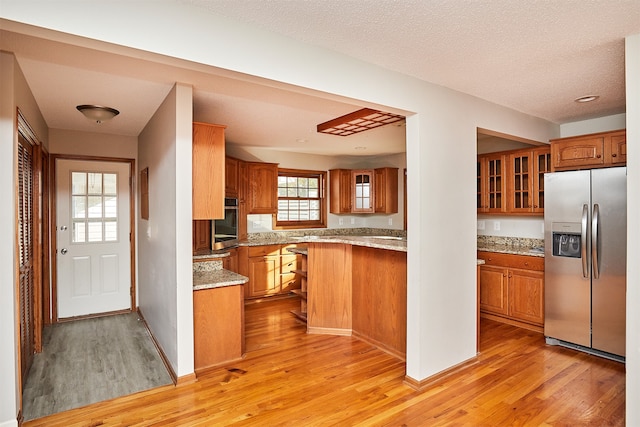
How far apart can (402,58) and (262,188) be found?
3618 millimetres

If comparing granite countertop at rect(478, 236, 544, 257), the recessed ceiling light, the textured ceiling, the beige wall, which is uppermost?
the textured ceiling

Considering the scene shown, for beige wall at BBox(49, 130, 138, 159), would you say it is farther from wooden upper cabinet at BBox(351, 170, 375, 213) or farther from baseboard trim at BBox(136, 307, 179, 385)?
wooden upper cabinet at BBox(351, 170, 375, 213)

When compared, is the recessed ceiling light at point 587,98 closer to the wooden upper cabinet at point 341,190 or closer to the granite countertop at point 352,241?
the granite countertop at point 352,241

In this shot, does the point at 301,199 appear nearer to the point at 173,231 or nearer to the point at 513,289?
the point at 513,289

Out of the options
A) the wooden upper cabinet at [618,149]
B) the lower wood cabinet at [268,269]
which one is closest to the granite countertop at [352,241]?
the lower wood cabinet at [268,269]

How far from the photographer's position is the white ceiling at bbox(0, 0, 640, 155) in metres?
1.85

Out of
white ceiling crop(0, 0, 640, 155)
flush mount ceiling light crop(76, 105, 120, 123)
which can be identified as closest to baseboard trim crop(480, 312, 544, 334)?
white ceiling crop(0, 0, 640, 155)

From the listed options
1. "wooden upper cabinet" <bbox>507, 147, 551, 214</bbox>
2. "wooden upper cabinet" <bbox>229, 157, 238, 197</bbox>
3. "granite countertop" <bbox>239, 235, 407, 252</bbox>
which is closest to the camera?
"granite countertop" <bbox>239, 235, 407, 252</bbox>

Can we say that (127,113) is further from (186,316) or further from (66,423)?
(66,423)

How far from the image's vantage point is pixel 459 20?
1.94 metres

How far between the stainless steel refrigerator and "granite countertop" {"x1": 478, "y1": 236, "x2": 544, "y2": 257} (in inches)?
14.6

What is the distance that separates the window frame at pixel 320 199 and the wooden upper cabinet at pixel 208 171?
2.94 meters

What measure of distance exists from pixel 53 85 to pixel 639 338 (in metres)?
4.38

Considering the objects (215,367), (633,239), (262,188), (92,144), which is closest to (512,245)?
(633,239)
